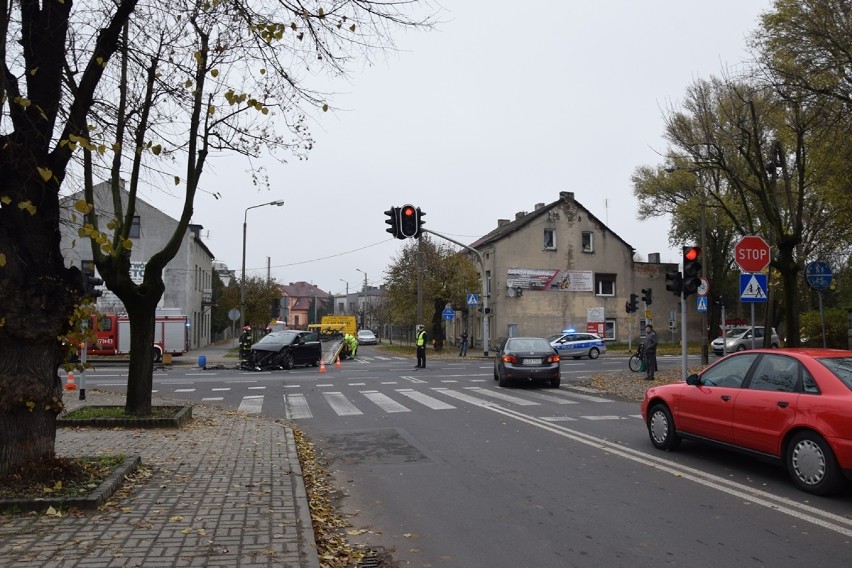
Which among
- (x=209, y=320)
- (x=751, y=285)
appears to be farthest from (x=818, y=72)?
(x=209, y=320)

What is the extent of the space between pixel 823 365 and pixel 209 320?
6001 centimetres

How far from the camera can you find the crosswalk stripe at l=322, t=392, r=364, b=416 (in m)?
14.1

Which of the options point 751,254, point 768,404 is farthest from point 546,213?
point 768,404

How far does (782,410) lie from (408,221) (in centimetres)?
1509

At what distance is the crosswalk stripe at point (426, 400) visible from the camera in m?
14.6

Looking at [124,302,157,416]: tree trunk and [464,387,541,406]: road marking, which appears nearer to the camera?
[124,302,157,416]: tree trunk

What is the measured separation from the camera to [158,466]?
7789 millimetres

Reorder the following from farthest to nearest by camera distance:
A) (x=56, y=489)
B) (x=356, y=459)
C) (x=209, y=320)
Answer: (x=209, y=320) < (x=356, y=459) < (x=56, y=489)

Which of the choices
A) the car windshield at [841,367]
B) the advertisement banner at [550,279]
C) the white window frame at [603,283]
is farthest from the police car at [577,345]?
the car windshield at [841,367]

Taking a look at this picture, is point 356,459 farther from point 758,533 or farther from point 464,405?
point 464,405

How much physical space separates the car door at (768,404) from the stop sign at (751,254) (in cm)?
615

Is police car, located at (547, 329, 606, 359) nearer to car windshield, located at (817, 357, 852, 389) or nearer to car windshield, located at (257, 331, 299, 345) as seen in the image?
car windshield, located at (257, 331, 299, 345)

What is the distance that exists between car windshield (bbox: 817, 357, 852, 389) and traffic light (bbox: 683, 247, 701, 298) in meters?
8.15

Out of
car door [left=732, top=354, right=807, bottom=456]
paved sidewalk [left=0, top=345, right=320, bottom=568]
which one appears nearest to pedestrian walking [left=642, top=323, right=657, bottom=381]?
car door [left=732, top=354, right=807, bottom=456]
